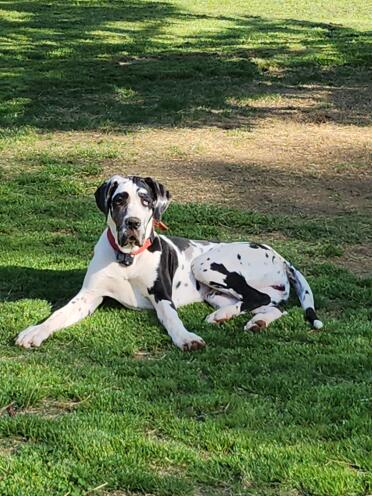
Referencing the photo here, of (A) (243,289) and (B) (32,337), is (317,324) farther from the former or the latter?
(B) (32,337)

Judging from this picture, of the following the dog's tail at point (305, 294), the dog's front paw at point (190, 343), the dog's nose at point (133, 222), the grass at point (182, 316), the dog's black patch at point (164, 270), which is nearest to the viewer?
the grass at point (182, 316)

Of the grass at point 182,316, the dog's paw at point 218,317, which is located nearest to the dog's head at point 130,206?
the grass at point 182,316

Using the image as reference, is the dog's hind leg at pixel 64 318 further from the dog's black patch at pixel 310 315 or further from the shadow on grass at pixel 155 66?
the shadow on grass at pixel 155 66

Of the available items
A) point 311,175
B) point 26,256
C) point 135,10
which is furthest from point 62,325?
point 135,10

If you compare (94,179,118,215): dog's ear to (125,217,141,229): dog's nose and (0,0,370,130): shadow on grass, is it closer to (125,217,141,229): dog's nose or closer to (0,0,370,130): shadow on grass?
(125,217,141,229): dog's nose

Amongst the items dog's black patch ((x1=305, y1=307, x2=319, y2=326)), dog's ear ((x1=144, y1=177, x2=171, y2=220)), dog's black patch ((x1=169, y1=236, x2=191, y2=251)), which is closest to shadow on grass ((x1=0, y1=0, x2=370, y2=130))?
dog's black patch ((x1=169, y1=236, x2=191, y2=251))

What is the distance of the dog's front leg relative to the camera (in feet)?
18.4

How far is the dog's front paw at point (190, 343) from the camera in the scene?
5.61 metres

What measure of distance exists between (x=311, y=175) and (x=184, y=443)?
6586 millimetres

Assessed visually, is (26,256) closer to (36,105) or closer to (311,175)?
(311,175)

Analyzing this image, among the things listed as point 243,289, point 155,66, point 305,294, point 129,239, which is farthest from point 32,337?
point 155,66

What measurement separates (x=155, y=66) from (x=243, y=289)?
11.5 metres

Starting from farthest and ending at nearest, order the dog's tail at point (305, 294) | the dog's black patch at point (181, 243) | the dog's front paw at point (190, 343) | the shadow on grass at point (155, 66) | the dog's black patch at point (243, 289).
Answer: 1. the shadow on grass at point (155, 66)
2. the dog's black patch at point (181, 243)
3. the dog's black patch at point (243, 289)
4. the dog's tail at point (305, 294)
5. the dog's front paw at point (190, 343)

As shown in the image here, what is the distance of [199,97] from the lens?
571 inches
